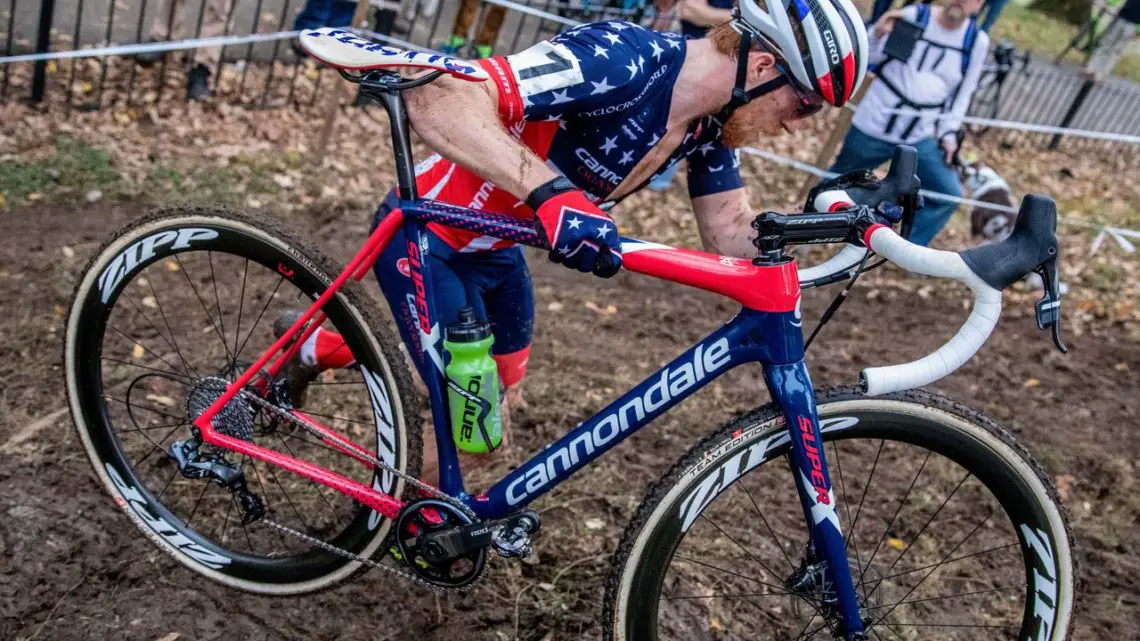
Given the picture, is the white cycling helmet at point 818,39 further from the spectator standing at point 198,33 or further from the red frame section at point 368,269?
the spectator standing at point 198,33

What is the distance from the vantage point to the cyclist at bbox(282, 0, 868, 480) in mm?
2195

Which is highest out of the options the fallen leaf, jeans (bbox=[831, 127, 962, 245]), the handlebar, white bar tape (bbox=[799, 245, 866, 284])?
the handlebar

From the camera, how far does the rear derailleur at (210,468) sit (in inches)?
107

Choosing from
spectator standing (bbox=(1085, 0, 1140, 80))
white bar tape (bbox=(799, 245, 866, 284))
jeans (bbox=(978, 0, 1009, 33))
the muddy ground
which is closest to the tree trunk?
spectator standing (bbox=(1085, 0, 1140, 80))

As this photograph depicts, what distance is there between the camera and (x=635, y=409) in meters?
2.32

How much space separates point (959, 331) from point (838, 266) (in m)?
0.40

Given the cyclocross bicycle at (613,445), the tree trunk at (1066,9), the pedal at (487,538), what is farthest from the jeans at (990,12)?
the tree trunk at (1066,9)

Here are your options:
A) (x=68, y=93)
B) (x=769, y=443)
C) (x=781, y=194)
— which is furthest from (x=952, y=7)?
(x=68, y=93)

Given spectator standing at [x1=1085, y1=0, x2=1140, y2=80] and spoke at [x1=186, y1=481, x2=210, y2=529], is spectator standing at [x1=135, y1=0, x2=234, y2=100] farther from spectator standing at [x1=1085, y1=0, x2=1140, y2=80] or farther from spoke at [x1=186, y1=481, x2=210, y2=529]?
spectator standing at [x1=1085, y1=0, x2=1140, y2=80]

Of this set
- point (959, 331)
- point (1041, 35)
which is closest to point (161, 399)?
point (959, 331)

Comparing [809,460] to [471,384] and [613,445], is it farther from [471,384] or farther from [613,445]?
[471,384]

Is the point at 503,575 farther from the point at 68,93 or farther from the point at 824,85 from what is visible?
the point at 68,93

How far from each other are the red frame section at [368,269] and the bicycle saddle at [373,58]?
1.26ft

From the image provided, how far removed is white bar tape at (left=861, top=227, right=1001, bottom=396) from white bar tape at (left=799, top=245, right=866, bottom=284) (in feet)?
0.77
